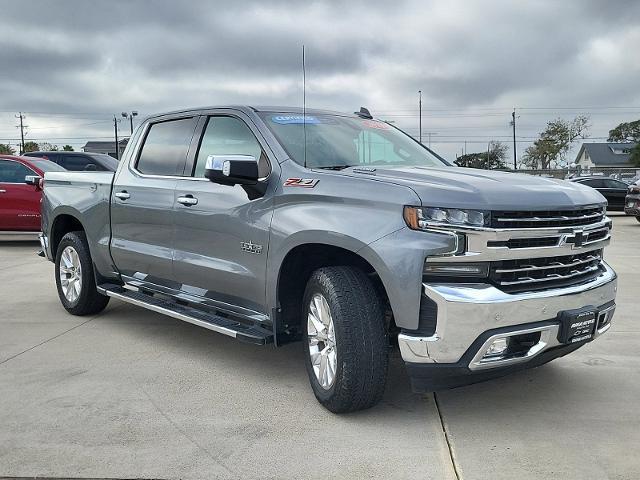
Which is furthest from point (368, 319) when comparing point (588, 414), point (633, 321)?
point (633, 321)

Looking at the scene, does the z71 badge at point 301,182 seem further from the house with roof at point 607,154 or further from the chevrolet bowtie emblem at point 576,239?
the house with roof at point 607,154

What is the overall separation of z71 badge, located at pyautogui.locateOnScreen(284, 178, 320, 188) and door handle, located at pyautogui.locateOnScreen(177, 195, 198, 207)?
912mm

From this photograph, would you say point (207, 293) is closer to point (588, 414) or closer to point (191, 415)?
point (191, 415)

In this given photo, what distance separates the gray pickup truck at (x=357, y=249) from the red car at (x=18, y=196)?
Result: 707 centimetres

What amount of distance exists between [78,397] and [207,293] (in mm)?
1083

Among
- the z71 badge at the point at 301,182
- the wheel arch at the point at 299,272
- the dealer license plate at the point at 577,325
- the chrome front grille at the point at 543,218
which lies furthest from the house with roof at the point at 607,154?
the z71 badge at the point at 301,182

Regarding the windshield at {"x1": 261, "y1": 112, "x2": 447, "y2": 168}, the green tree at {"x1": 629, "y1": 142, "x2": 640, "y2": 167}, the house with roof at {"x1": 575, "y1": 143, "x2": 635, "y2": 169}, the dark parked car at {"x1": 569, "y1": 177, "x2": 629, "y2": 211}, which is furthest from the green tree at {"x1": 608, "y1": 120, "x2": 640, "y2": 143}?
the windshield at {"x1": 261, "y1": 112, "x2": 447, "y2": 168}

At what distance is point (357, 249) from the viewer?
3.49 metres

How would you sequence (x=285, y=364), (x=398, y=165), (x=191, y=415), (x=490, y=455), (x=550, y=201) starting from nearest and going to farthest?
(x=490, y=455), (x=550, y=201), (x=191, y=415), (x=398, y=165), (x=285, y=364)

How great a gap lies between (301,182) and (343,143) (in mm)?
767

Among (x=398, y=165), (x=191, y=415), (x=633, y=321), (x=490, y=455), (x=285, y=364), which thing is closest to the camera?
(x=490, y=455)

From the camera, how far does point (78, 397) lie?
13.4 ft

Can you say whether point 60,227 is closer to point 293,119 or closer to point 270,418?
point 293,119

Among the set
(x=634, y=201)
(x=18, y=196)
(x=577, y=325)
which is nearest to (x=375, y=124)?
(x=577, y=325)
